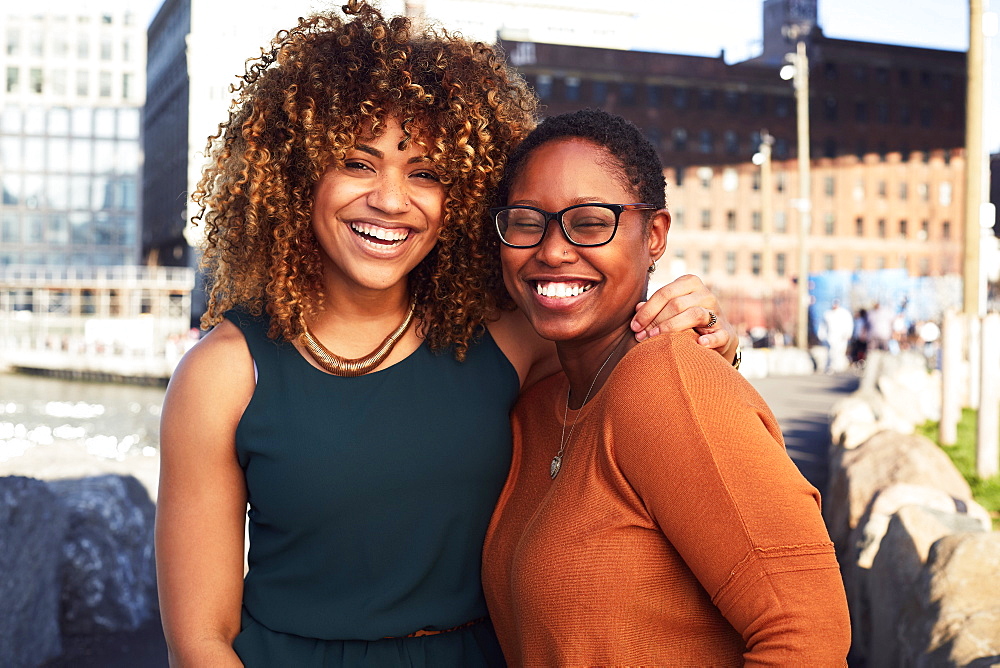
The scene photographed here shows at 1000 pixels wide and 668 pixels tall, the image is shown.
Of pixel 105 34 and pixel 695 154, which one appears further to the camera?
pixel 105 34

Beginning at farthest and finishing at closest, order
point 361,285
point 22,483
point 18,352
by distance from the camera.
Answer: point 18,352 → point 22,483 → point 361,285

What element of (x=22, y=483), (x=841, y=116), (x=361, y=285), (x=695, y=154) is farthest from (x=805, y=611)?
(x=841, y=116)

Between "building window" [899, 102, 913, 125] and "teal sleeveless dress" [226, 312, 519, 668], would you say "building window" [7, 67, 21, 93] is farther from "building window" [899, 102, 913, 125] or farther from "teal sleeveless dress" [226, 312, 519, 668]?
"teal sleeveless dress" [226, 312, 519, 668]

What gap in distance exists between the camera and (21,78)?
89562mm

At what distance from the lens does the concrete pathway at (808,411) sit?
8.60 meters

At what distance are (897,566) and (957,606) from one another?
684mm

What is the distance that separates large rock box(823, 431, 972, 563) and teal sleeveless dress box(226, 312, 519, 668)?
10.6 ft

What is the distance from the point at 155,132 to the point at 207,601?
88.0 metres

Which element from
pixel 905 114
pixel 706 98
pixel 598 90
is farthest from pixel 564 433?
A: pixel 905 114

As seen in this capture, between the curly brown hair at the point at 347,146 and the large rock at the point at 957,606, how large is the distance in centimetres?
162

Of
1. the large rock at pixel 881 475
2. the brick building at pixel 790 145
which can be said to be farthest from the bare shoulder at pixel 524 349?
the brick building at pixel 790 145

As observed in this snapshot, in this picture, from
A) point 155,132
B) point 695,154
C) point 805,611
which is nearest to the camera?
point 805,611

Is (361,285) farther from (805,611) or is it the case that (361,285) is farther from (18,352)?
(18,352)

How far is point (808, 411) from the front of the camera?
515 inches
